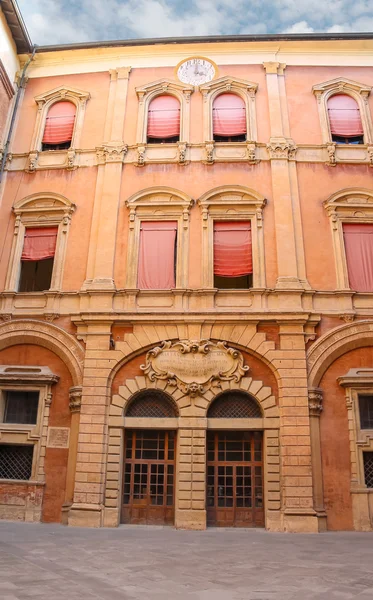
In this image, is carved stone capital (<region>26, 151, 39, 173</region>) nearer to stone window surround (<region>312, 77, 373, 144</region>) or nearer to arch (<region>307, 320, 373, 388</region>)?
stone window surround (<region>312, 77, 373, 144</region>)

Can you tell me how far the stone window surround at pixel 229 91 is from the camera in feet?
54.4

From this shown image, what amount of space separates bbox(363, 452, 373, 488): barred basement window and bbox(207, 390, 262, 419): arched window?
2826mm

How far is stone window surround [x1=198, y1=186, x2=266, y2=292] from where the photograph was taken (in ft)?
48.6

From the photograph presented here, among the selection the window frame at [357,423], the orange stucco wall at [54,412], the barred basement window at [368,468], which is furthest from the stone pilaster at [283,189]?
the orange stucco wall at [54,412]

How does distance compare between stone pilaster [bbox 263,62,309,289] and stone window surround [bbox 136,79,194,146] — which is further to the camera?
stone window surround [bbox 136,79,194,146]

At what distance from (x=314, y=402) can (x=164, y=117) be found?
406 inches

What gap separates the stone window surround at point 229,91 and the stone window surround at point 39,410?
9.13 meters

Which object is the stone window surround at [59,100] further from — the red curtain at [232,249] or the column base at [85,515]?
the column base at [85,515]

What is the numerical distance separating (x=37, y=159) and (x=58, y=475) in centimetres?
985

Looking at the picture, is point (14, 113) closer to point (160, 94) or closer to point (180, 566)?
point (160, 94)

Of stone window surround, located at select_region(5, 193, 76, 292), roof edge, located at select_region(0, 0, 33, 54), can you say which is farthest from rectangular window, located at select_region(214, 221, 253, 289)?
roof edge, located at select_region(0, 0, 33, 54)

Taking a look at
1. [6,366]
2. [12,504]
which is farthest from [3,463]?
[6,366]

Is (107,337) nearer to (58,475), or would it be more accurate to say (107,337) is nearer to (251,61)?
(58,475)

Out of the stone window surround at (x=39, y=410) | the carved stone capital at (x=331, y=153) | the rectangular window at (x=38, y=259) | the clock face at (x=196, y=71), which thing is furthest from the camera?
the clock face at (x=196, y=71)
